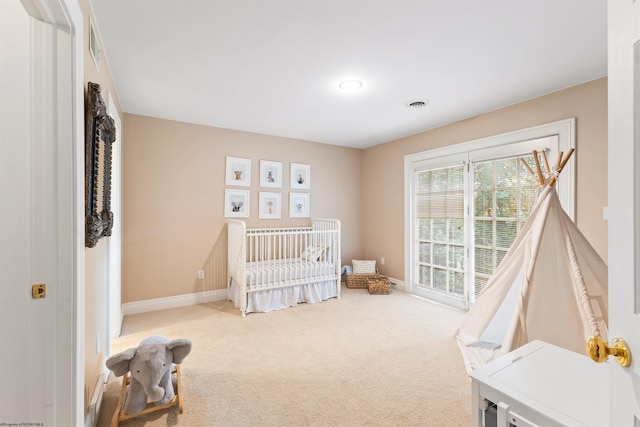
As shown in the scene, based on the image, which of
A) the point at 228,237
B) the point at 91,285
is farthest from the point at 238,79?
the point at 228,237

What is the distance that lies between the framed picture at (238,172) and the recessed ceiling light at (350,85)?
6.49 feet

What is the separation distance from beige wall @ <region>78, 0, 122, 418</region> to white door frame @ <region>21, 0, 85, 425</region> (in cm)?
32

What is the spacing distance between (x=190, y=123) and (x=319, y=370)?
3290 mm

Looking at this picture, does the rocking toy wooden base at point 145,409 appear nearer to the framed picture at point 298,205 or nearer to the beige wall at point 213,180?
the beige wall at point 213,180

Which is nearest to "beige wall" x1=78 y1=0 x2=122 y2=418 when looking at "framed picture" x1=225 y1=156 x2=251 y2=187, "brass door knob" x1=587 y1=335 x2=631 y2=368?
"framed picture" x1=225 y1=156 x2=251 y2=187

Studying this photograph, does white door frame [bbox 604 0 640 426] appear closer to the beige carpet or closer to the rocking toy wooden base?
the beige carpet

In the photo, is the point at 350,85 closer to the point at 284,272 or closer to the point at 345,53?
the point at 345,53

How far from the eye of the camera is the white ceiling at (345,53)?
1628mm

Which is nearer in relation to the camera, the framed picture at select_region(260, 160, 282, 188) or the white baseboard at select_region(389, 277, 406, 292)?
the framed picture at select_region(260, 160, 282, 188)

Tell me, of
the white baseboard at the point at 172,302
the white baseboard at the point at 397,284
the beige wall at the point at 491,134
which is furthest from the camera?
the white baseboard at the point at 397,284

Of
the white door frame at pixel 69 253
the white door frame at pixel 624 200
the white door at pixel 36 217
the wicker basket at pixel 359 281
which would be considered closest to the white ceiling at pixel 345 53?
the white door frame at pixel 69 253

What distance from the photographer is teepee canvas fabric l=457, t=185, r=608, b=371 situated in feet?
6.24

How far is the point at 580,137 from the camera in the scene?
251 centimetres

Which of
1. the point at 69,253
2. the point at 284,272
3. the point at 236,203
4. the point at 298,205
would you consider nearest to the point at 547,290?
the point at 284,272
